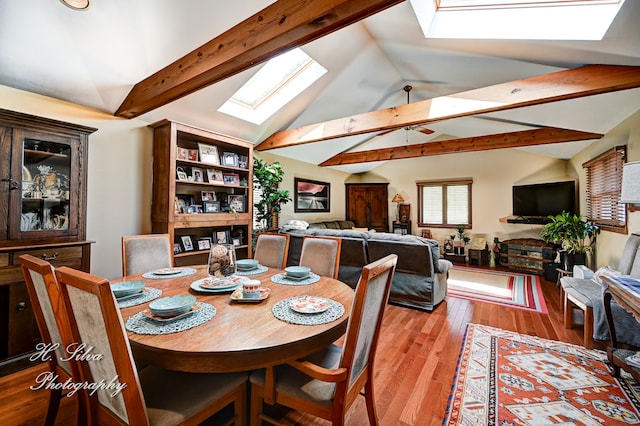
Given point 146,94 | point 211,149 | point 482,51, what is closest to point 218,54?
point 146,94

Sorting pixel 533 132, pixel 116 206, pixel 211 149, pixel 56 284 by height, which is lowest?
pixel 56 284

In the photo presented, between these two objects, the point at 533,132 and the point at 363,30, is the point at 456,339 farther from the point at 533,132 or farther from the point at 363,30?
the point at 533,132

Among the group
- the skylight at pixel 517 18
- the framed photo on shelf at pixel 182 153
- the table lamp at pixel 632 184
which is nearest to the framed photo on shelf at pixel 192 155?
the framed photo on shelf at pixel 182 153

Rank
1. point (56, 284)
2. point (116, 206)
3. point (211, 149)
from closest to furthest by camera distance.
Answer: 1. point (56, 284)
2. point (116, 206)
3. point (211, 149)

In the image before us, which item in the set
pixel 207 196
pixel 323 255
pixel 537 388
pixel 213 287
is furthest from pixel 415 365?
pixel 207 196

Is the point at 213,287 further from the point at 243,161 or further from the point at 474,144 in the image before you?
the point at 474,144

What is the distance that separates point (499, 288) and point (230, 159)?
4589mm

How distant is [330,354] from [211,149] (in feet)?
10.1

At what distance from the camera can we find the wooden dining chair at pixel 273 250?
243 centimetres

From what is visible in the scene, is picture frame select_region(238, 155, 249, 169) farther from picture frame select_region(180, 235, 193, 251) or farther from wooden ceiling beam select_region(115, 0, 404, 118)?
wooden ceiling beam select_region(115, 0, 404, 118)

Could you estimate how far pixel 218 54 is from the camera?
6.65 ft

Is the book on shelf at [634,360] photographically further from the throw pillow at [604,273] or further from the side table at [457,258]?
the side table at [457,258]

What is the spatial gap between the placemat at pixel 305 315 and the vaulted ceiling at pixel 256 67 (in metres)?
2.27

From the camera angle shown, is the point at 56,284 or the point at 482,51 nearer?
the point at 56,284
